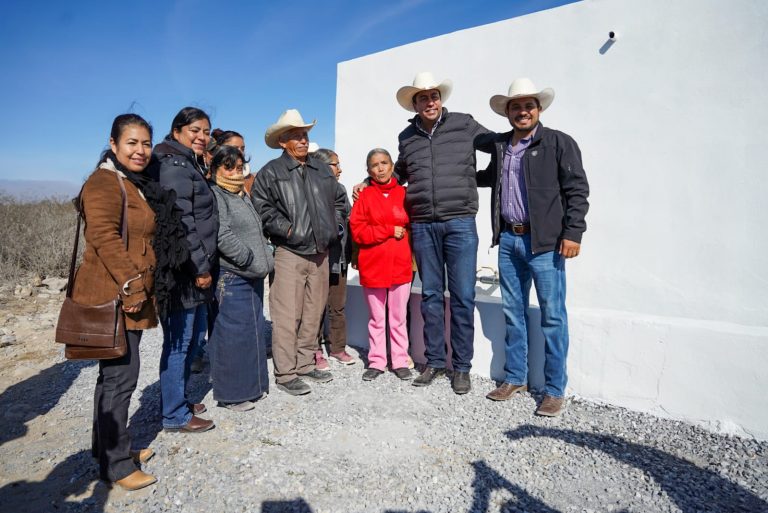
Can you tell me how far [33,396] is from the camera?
3.85m

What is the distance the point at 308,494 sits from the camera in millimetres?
2395

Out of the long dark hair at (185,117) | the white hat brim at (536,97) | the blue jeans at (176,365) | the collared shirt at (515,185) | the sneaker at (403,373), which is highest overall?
the white hat brim at (536,97)

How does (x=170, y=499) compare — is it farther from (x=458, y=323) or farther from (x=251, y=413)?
(x=458, y=323)

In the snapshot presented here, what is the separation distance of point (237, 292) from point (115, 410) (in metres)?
1.14

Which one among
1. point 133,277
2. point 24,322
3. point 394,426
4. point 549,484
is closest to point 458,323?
point 394,426

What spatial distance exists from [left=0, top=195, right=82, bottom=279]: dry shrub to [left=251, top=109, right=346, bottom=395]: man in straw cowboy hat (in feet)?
21.5

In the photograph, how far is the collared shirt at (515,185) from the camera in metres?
3.29

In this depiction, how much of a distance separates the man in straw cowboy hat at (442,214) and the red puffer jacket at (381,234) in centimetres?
12

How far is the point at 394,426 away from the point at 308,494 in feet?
2.88

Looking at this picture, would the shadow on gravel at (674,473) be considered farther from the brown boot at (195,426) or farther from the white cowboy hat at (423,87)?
the white cowboy hat at (423,87)

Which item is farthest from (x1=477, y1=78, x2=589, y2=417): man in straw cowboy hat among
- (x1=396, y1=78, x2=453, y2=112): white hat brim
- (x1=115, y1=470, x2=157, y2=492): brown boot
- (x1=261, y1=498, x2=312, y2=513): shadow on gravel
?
(x1=115, y1=470, x2=157, y2=492): brown boot

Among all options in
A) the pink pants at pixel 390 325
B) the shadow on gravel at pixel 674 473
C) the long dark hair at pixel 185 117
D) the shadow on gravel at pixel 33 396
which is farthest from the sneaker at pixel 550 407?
the shadow on gravel at pixel 33 396

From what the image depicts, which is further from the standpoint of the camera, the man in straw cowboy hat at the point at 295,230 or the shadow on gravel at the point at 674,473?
the man in straw cowboy hat at the point at 295,230

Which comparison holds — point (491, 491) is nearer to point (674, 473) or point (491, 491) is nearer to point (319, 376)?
point (674, 473)
